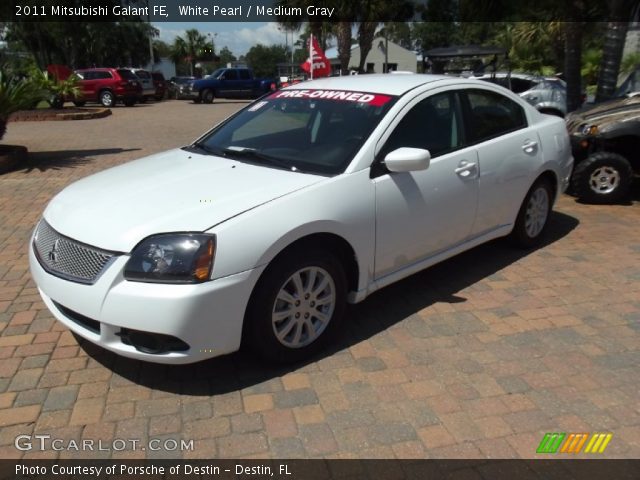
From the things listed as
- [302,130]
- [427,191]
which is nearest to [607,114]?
[427,191]

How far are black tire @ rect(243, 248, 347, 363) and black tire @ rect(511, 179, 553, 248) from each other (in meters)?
2.29

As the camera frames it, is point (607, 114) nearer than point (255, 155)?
No

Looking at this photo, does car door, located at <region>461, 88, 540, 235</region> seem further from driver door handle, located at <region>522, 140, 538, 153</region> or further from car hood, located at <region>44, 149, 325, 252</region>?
car hood, located at <region>44, 149, 325, 252</region>

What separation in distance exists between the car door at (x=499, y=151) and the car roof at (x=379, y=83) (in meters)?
0.33

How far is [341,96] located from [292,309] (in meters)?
1.69

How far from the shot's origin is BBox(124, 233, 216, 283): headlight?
268 cm

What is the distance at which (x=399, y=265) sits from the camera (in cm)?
368

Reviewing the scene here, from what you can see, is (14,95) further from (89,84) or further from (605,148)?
(89,84)

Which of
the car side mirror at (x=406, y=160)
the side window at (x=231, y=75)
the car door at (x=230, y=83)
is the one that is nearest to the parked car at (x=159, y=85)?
the car door at (x=230, y=83)

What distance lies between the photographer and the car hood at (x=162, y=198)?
2.80 meters

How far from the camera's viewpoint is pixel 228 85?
97.2ft

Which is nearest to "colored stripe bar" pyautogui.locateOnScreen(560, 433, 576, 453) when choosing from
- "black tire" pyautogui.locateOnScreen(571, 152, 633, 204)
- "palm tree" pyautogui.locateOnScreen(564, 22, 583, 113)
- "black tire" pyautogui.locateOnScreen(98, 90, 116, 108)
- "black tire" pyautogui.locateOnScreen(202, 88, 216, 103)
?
"black tire" pyautogui.locateOnScreen(571, 152, 633, 204)
